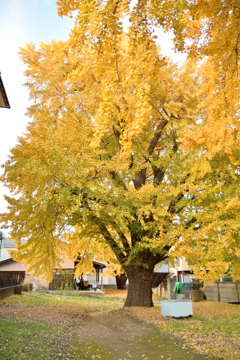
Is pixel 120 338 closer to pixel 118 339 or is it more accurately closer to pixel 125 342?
pixel 118 339

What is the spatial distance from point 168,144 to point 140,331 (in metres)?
7.70

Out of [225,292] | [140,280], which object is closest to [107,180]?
[140,280]

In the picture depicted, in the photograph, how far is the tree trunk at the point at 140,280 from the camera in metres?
12.5

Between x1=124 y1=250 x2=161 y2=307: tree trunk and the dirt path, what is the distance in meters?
2.49

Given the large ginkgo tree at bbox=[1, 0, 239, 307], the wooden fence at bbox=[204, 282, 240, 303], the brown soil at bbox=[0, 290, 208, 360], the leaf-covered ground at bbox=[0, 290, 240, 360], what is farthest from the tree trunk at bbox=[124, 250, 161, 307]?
the wooden fence at bbox=[204, 282, 240, 303]

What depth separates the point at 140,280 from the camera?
12703 mm

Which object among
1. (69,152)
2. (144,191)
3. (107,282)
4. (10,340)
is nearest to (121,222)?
(144,191)

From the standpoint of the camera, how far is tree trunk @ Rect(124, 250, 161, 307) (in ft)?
41.0

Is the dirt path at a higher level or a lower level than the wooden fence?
lower

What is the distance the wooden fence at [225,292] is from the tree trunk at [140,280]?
5.67 m

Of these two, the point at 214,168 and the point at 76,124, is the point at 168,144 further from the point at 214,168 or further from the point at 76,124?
the point at 76,124

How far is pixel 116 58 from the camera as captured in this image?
3379 mm

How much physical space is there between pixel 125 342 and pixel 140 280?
18.8 ft

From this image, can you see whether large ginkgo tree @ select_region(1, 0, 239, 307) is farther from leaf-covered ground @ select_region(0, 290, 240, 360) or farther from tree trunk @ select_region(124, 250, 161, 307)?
leaf-covered ground @ select_region(0, 290, 240, 360)
